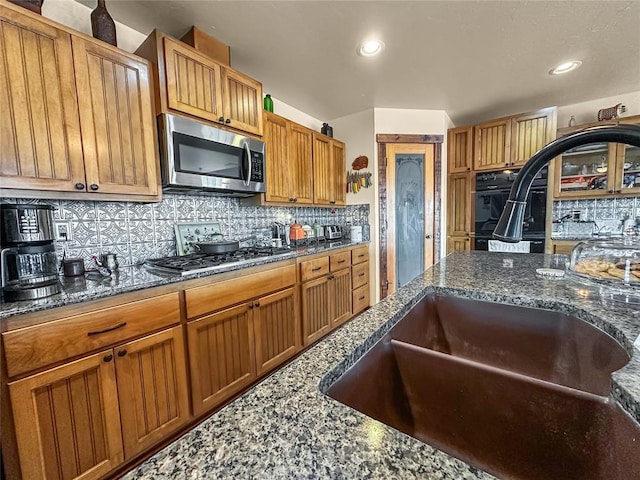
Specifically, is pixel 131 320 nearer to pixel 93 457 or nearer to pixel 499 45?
pixel 93 457

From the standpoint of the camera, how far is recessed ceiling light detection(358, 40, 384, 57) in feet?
6.45

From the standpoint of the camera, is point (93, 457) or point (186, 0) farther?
point (186, 0)

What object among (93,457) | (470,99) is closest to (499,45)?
(470,99)

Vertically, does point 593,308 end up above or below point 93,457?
above

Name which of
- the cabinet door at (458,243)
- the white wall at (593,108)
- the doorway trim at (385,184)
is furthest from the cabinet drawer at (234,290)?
the white wall at (593,108)

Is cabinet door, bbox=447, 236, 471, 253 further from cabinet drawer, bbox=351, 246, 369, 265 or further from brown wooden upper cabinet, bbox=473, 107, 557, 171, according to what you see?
cabinet drawer, bbox=351, 246, 369, 265

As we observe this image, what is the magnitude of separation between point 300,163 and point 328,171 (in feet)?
1.61

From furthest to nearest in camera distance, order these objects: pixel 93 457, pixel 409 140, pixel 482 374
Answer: pixel 409 140 < pixel 93 457 < pixel 482 374

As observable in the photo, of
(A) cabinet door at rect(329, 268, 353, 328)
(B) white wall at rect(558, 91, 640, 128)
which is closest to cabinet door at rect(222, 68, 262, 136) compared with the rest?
(A) cabinet door at rect(329, 268, 353, 328)

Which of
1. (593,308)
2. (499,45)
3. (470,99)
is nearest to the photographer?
(593,308)

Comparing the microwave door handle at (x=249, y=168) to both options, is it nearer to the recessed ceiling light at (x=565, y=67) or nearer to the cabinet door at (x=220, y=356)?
the cabinet door at (x=220, y=356)

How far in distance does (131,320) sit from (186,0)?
1.76 metres

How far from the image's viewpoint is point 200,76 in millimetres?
1736

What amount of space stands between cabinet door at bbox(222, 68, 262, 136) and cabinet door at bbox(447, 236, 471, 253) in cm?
276
